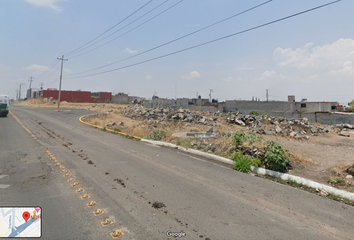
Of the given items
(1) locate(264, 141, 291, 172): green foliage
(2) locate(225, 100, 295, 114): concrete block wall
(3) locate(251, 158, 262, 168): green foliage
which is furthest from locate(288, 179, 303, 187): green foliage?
(2) locate(225, 100, 295, 114): concrete block wall

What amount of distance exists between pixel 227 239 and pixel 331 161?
6.91 m

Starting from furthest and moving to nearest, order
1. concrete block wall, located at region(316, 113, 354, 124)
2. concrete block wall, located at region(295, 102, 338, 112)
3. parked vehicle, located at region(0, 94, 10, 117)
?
1. concrete block wall, located at region(295, 102, 338, 112)
2. concrete block wall, located at region(316, 113, 354, 124)
3. parked vehicle, located at region(0, 94, 10, 117)

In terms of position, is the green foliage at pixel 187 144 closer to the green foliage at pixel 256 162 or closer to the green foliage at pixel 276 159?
the green foliage at pixel 256 162

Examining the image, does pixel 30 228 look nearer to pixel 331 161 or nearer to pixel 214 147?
pixel 214 147

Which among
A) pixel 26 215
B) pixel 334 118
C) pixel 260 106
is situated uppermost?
pixel 260 106

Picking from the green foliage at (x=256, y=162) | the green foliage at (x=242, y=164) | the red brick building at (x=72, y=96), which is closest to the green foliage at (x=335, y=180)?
the green foliage at (x=256, y=162)

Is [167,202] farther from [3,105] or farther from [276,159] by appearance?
[3,105]

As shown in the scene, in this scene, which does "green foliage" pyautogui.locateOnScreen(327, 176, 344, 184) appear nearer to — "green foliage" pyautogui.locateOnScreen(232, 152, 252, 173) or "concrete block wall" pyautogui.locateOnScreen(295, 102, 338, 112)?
"green foliage" pyautogui.locateOnScreen(232, 152, 252, 173)

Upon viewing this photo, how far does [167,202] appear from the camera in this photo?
423 centimetres

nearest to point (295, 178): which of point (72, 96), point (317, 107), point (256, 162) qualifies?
point (256, 162)

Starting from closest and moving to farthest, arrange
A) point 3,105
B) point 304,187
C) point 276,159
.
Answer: point 304,187 < point 276,159 < point 3,105

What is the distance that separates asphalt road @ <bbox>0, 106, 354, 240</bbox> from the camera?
3.28 meters

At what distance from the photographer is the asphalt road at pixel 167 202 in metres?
3.28

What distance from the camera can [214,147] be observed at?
359 inches
